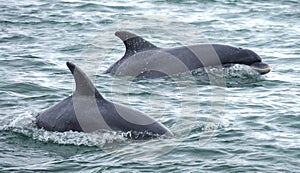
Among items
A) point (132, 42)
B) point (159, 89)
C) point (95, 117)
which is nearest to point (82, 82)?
point (95, 117)

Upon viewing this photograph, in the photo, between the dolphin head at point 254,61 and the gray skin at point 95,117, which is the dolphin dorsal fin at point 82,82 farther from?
the dolphin head at point 254,61

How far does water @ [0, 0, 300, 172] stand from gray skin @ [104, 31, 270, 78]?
359 millimetres

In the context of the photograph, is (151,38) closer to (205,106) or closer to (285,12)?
(285,12)

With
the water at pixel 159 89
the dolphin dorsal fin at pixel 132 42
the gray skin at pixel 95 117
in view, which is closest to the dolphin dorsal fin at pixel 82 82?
the gray skin at pixel 95 117

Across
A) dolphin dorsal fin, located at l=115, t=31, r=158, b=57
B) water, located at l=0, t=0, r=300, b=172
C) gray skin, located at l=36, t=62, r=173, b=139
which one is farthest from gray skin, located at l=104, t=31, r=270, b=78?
gray skin, located at l=36, t=62, r=173, b=139

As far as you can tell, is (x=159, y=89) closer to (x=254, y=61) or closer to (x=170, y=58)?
(x=170, y=58)

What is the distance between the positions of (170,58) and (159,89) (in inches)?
64.8

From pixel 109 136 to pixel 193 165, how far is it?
1.66m

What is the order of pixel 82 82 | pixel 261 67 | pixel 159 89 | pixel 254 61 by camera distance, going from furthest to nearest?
pixel 254 61, pixel 261 67, pixel 159 89, pixel 82 82

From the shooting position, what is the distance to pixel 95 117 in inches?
499

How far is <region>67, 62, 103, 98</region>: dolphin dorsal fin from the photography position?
12.5 meters

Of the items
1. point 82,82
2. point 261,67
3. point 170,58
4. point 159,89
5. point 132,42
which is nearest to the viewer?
point 82,82

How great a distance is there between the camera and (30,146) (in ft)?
41.7

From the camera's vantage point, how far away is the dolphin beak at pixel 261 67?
60.3 ft
